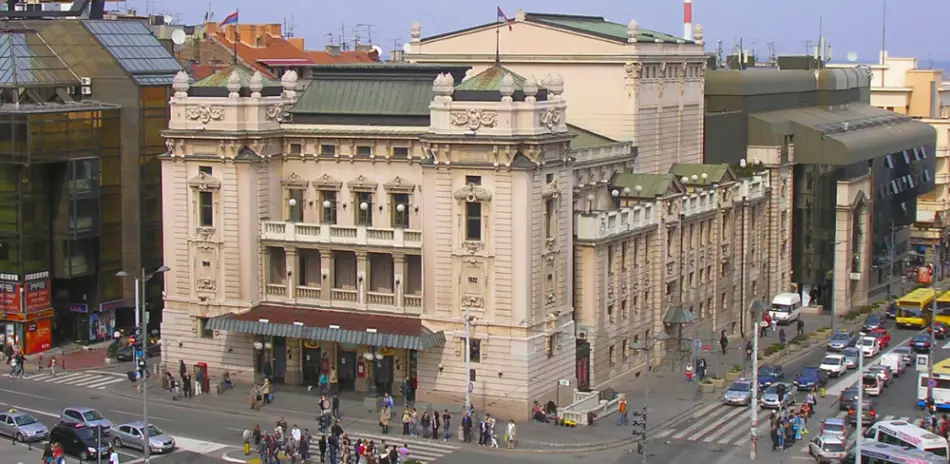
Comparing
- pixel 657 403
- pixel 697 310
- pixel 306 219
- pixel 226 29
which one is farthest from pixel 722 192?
pixel 226 29

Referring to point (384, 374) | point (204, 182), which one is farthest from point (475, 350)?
point (204, 182)

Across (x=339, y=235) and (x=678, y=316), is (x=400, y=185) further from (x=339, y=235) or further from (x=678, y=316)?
(x=678, y=316)

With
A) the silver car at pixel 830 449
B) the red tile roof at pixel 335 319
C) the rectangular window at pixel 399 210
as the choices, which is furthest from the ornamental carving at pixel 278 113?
the silver car at pixel 830 449

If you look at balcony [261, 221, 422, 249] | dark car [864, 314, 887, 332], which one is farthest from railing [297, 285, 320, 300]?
dark car [864, 314, 887, 332]

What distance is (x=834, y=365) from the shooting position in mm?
114562

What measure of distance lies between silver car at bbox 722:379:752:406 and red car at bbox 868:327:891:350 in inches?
928

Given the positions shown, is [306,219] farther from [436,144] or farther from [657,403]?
[657,403]

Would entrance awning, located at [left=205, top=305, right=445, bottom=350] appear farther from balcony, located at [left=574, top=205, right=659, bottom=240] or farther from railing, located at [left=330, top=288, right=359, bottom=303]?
balcony, located at [left=574, top=205, right=659, bottom=240]

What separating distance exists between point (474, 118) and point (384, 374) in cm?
1792

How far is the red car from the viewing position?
4968 inches

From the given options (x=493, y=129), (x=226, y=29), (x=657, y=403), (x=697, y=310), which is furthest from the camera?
(x=226, y=29)

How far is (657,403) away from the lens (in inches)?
Result: 4154

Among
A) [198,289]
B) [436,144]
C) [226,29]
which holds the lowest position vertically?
[198,289]

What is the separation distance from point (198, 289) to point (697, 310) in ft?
124
